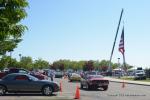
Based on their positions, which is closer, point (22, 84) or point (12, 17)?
point (12, 17)

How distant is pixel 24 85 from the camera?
3002cm

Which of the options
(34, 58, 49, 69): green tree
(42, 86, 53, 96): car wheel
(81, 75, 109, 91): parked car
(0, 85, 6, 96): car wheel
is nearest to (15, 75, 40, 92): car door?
(42, 86, 53, 96): car wheel

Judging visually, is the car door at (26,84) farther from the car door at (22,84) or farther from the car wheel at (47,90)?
the car wheel at (47,90)

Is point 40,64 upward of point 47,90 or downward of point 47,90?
upward

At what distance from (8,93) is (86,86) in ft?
34.5

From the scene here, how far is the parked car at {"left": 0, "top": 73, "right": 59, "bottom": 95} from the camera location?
30016mm

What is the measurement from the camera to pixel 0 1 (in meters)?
10.4

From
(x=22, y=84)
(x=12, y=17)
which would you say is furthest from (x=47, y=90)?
(x=12, y=17)

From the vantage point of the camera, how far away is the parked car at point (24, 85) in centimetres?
3002

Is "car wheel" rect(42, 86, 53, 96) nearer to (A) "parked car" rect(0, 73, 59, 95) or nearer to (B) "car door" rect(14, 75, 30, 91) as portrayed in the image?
(A) "parked car" rect(0, 73, 59, 95)

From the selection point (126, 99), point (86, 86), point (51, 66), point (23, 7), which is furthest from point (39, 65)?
point (23, 7)

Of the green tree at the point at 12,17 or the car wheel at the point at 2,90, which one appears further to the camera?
the car wheel at the point at 2,90

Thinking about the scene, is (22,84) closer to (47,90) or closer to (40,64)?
(47,90)

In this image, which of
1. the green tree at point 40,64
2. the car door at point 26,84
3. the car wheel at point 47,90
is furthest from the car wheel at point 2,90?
the green tree at point 40,64
